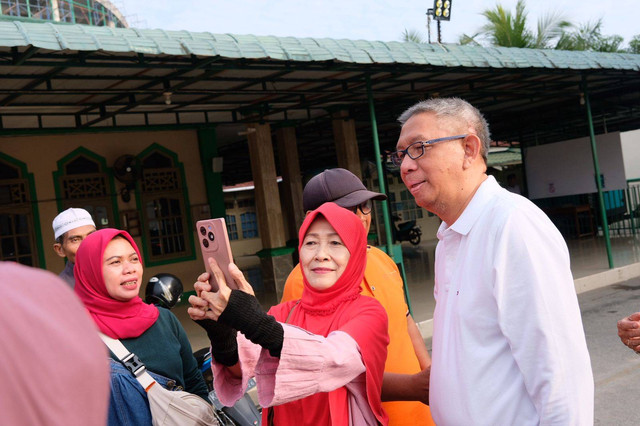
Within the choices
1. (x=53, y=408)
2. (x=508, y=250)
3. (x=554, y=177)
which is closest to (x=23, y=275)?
(x=53, y=408)

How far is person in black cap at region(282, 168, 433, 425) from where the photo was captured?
219 cm

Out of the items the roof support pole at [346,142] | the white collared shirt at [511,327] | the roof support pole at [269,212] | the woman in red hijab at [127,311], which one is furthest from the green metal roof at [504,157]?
the white collared shirt at [511,327]

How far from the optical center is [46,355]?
26.4 inches

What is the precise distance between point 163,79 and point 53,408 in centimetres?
753

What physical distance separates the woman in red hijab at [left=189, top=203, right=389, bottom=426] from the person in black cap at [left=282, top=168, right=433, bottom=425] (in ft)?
0.54

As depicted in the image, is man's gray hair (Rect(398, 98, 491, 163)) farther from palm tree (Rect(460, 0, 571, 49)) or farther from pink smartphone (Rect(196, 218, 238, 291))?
palm tree (Rect(460, 0, 571, 49))

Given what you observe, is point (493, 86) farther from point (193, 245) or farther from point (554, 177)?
point (193, 245)

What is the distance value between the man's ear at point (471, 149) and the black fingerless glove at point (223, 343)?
0.87 meters

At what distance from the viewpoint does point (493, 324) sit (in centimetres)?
166

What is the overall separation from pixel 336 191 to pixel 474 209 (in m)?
1.23

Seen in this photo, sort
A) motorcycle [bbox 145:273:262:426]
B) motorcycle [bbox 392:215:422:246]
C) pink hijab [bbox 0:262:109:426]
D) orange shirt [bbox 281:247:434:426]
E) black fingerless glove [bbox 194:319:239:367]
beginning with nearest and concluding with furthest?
pink hijab [bbox 0:262:109:426], black fingerless glove [bbox 194:319:239:367], orange shirt [bbox 281:247:434:426], motorcycle [bbox 145:273:262:426], motorcycle [bbox 392:215:422:246]

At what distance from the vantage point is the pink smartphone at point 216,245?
63.4 inches

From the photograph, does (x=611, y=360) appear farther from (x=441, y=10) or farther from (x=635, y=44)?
(x=635, y=44)

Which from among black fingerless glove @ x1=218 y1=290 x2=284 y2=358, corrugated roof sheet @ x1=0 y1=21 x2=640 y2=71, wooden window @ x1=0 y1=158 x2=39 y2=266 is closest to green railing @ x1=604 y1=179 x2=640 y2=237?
corrugated roof sheet @ x1=0 y1=21 x2=640 y2=71
